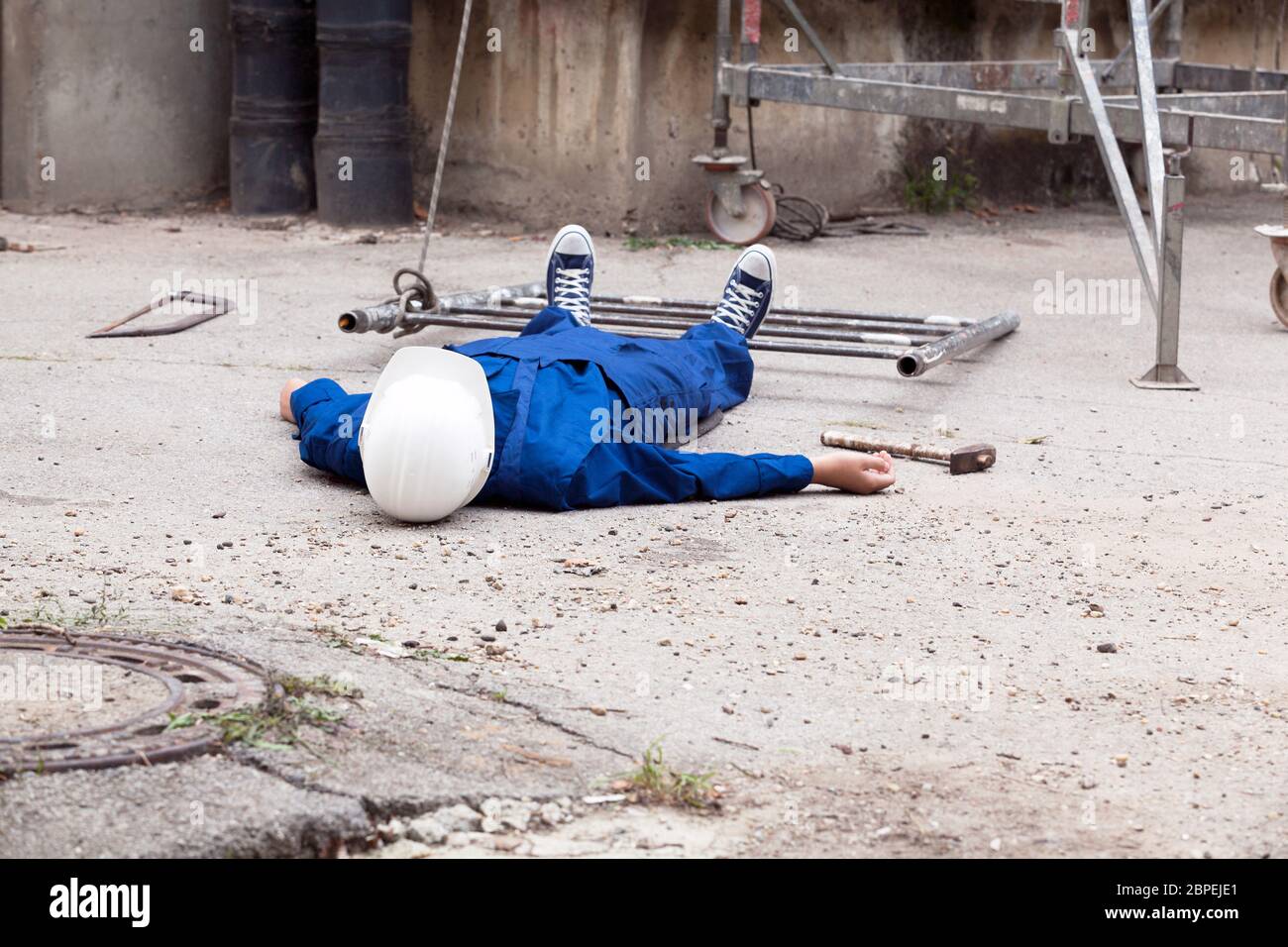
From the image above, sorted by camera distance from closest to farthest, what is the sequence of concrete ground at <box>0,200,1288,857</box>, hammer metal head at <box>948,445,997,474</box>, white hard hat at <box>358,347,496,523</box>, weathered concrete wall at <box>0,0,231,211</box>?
concrete ground at <box>0,200,1288,857</box> < white hard hat at <box>358,347,496,523</box> < hammer metal head at <box>948,445,997,474</box> < weathered concrete wall at <box>0,0,231,211</box>

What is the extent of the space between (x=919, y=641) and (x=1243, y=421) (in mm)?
2373

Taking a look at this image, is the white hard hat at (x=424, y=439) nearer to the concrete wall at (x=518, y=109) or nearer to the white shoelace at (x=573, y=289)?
the white shoelace at (x=573, y=289)

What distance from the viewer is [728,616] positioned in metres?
3.16

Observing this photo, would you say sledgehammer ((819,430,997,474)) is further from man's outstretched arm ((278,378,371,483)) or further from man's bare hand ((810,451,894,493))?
man's outstretched arm ((278,378,371,483))

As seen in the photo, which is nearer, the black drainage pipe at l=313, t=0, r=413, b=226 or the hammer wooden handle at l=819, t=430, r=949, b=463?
the hammer wooden handle at l=819, t=430, r=949, b=463

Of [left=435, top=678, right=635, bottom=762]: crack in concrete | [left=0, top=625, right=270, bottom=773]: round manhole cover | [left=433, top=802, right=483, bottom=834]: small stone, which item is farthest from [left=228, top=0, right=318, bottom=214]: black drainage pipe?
[left=433, top=802, right=483, bottom=834]: small stone

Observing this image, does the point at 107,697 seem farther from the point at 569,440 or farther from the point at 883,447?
the point at 883,447

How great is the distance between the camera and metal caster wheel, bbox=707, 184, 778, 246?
842cm

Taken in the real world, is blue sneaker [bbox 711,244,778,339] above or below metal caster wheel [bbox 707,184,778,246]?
below

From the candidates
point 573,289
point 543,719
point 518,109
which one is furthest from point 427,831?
point 518,109

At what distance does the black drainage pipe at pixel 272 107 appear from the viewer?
8672mm

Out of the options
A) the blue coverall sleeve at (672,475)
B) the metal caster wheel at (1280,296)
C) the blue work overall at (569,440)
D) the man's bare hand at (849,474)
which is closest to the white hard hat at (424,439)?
the blue work overall at (569,440)

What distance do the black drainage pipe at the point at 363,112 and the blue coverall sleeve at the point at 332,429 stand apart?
15.1ft

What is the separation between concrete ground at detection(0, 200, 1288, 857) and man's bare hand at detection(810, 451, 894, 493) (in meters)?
0.05
